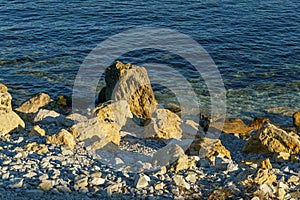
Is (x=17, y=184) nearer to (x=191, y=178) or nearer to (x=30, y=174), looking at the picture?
(x=30, y=174)

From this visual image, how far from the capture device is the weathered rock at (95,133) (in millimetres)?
16562

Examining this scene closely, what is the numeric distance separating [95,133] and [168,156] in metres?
3.76

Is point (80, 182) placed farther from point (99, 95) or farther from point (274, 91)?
point (274, 91)

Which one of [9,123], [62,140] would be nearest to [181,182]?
[62,140]

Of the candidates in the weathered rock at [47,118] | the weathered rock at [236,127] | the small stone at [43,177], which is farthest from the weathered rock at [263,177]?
the weathered rock at [236,127]

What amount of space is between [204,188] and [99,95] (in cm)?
1617

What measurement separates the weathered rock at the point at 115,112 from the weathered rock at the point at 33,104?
4830mm

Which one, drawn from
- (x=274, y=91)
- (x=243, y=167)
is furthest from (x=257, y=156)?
(x=274, y=91)

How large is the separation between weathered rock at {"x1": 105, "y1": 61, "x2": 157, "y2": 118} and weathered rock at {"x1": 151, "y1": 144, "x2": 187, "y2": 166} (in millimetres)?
8307

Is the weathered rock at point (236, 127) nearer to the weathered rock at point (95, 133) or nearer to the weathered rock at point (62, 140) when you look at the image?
the weathered rock at point (95, 133)

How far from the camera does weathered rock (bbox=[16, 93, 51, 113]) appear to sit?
2284 centimetres

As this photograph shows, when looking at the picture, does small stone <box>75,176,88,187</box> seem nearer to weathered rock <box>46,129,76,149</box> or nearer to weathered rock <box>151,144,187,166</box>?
weathered rock <box>151,144,187,166</box>

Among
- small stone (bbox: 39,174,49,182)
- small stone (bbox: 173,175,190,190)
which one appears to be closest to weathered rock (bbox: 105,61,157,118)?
small stone (bbox: 173,175,190,190)

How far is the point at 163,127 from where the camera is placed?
65.3 ft
